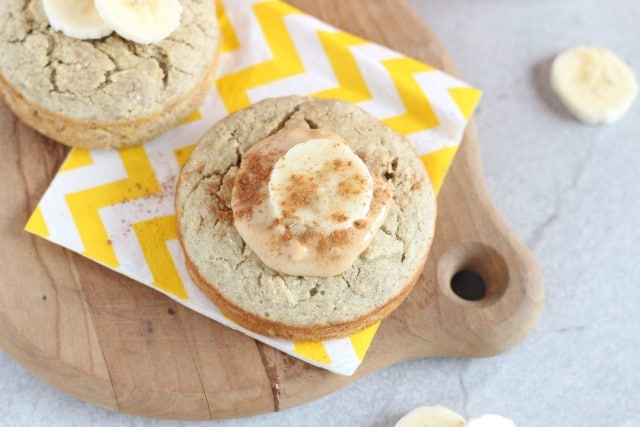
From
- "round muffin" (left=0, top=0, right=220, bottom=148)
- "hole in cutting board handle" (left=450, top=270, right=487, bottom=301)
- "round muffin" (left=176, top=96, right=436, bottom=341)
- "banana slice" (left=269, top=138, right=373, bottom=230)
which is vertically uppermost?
"round muffin" (left=0, top=0, right=220, bottom=148)

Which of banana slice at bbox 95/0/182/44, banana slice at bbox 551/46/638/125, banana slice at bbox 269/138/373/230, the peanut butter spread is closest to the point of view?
banana slice at bbox 269/138/373/230

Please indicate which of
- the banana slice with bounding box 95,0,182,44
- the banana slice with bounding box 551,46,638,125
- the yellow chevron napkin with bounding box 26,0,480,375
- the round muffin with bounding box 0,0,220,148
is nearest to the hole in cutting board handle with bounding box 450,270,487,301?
the yellow chevron napkin with bounding box 26,0,480,375

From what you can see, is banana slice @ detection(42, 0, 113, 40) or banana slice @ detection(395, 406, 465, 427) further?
banana slice @ detection(395, 406, 465, 427)

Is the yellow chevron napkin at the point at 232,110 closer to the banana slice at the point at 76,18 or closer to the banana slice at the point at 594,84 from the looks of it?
the banana slice at the point at 76,18

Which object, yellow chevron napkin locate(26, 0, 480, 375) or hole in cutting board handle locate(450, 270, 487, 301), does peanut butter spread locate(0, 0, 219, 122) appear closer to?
yellow chevron napkin locate(26, 0, 480, 375)

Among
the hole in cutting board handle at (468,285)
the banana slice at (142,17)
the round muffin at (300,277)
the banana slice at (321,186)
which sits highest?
the banana slice at (142,17)

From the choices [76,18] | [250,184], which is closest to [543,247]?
[250,184]

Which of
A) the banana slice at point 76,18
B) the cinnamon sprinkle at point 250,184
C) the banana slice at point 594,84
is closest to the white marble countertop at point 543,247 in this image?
the banana slice at point 594,84

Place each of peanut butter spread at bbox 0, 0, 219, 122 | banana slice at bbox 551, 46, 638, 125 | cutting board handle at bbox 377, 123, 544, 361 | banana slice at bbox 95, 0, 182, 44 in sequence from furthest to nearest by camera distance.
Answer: banana slice at bbox 551, 46, 638, 125 → cutting board handle at bbox 377, 123, 544, 361 → peanut butter spread at bbox 0, 0, 219, 122 → banana slice at bbox 95, 0, 182, 44

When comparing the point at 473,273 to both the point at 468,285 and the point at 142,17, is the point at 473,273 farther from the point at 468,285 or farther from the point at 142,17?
the point at 142,17
